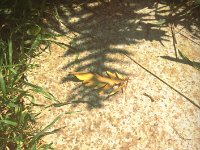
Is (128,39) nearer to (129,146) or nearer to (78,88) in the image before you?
(78,88)

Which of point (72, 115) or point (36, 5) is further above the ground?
point (36, 5)

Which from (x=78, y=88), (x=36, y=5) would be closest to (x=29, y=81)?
(x=78, y=88)

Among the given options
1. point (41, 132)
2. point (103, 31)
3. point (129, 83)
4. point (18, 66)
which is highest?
point (103, 31)

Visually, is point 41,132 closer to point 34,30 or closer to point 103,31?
point 34,30

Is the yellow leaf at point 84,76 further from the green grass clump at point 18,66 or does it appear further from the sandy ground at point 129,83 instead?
the green grass clump at point 18,66

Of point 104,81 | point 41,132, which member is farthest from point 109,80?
point 41,132

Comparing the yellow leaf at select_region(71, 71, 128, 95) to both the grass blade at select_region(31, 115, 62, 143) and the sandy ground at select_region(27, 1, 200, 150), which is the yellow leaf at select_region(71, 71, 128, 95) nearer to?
the sandy ground at select_region(27, 1, 200, 150)
